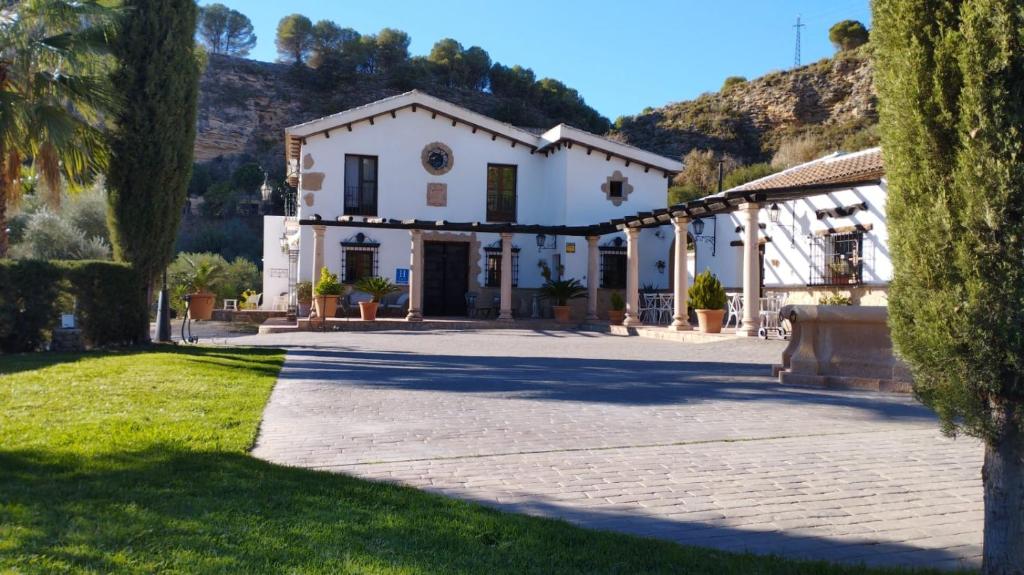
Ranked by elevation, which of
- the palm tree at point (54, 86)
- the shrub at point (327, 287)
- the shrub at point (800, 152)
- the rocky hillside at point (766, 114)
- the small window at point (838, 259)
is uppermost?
the rocky hillside at point (766, 114)

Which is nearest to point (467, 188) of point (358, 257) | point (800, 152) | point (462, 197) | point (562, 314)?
point (462, 197)

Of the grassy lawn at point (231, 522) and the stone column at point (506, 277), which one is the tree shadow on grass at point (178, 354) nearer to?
the grassy lawn at point (231, 522)

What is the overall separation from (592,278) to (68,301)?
46.0 feet

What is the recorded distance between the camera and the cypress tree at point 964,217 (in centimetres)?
266

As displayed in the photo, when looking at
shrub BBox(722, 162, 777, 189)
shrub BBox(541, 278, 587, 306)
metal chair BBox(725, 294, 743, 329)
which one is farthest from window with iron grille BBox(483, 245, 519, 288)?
shrub BBox(722, 162, 777, 189)

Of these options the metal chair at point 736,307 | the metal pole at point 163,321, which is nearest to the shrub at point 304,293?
the metal pole at point 163,321

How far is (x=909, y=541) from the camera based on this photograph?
370 cm

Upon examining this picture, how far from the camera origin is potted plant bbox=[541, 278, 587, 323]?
22.7m

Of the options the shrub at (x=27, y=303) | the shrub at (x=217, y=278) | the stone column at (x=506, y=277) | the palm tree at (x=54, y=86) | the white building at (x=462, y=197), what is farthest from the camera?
the shrub at (x=217, y=278)

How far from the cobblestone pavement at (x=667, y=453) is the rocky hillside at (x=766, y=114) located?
37388 mm

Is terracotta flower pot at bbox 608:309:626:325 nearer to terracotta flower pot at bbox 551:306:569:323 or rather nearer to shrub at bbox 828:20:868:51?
terracotta flower pot at bbox 551:306:569:323

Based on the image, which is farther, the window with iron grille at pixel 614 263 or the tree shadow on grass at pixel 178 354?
the window with iron grille at pixel 614 263

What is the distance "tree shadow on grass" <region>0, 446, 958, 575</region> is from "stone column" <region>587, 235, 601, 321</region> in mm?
18330

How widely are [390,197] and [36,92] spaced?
476 inches
